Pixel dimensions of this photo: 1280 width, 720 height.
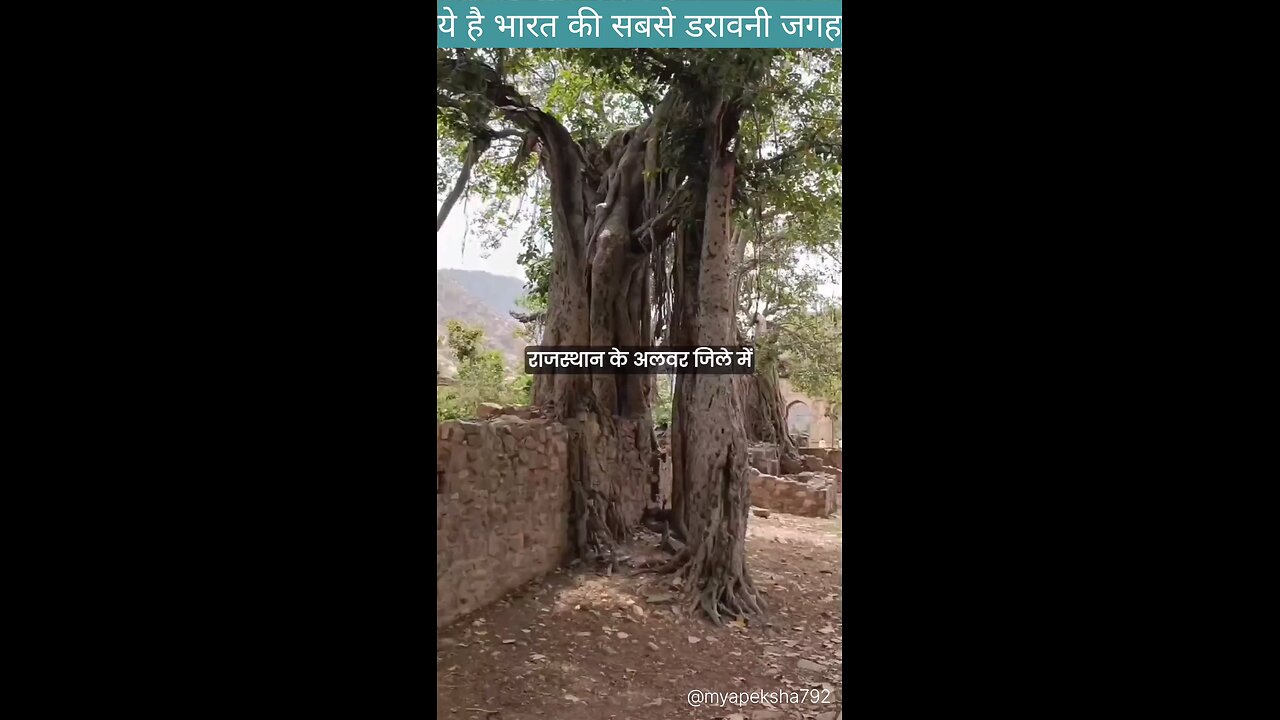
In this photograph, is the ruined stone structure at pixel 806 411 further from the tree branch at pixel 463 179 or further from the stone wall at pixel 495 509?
the tree branch at pixel 463 179

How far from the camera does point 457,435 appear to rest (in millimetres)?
3281

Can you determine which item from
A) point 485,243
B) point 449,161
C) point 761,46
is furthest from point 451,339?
point 761,46

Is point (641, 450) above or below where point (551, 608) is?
above

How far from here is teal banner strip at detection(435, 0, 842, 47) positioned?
2695mm

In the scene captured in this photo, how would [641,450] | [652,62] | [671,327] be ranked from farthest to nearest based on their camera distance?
1. [641,450]
2. [671,327]
3. [652,62]

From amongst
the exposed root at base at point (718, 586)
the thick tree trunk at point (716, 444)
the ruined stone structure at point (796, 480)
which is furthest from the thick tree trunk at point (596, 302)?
the ruined stone structure at point (796, 480)

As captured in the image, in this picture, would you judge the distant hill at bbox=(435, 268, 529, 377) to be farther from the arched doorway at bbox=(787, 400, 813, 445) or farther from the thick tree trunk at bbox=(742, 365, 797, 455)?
the arched doorway at bbox=(787, 400, 813, 445)

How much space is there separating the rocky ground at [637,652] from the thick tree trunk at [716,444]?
153mm

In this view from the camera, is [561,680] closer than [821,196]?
Yes

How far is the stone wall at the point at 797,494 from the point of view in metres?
4.45

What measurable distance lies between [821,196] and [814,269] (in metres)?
0.30

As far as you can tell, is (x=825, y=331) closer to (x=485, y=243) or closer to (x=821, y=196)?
(x=821, y=196)
